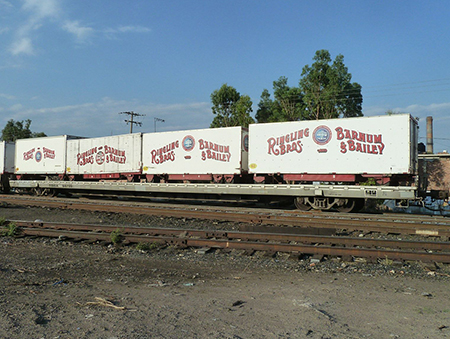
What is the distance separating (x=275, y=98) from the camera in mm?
44031

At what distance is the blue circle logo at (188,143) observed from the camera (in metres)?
16.5

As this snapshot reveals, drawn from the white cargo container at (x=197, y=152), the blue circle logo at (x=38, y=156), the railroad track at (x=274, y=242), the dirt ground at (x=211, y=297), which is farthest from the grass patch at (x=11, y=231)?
the blue circle logo at (x=38, y=156)

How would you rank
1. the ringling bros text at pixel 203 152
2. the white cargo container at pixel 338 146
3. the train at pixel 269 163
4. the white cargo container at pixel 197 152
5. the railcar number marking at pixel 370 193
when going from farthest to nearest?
the ringling bros text at pixel 203 152
the white cargo container at pixel 197 152
the train at pixel 269 163
the white cargo container at pixel 338 146
the railcar number marking at pixel 370 193

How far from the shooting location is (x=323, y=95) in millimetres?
39531

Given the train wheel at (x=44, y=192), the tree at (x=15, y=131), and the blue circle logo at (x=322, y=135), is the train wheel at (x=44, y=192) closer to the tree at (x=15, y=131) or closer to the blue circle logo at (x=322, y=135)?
the blue circle logo at (x=322, y=135)

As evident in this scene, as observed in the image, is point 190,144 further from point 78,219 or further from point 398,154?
point 398,154

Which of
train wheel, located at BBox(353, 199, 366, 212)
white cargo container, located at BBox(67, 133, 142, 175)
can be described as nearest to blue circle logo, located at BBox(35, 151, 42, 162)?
white cargo container, located at BBox(67, 133, 142, 175)

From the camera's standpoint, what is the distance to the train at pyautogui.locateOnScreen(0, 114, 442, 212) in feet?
41.5

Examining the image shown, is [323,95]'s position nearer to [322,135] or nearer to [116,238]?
[322,135]

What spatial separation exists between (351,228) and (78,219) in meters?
8.66

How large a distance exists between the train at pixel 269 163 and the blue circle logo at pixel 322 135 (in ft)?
0.12

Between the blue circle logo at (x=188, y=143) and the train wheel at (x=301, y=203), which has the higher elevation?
the blue circle logo at (x=188, y=143)

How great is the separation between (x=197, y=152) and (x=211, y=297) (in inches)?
483

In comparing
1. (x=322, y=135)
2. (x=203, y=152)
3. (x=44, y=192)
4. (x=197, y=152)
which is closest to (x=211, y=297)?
(x=322, y=135)
